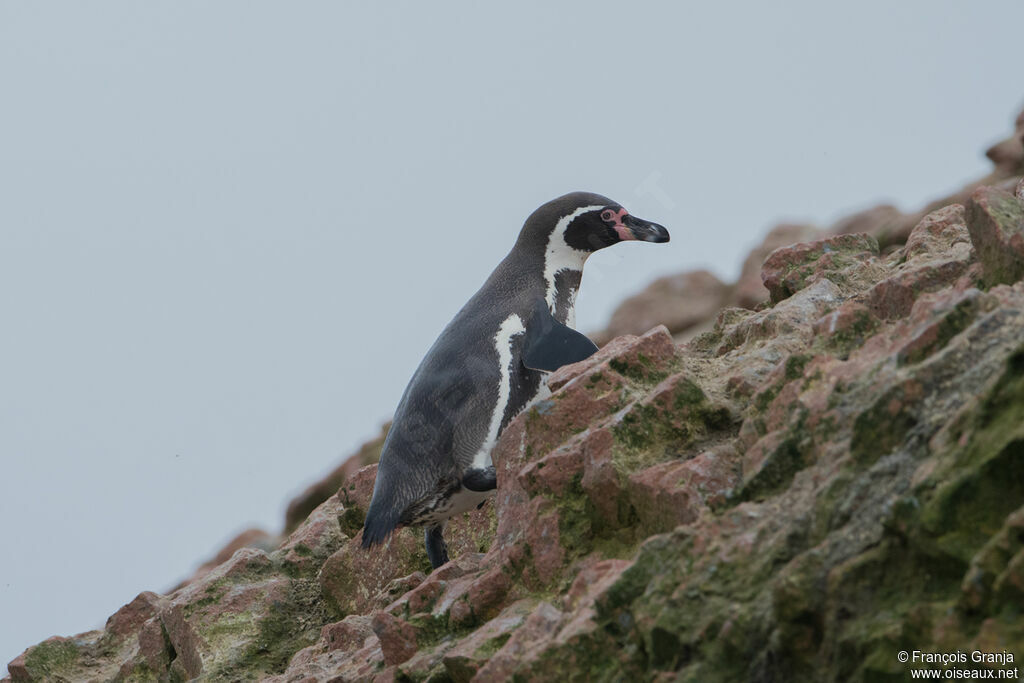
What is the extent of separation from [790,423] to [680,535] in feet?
1.74

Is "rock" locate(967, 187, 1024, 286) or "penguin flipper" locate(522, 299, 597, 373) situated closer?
"rock" locate(967, 187, 1024, 286)

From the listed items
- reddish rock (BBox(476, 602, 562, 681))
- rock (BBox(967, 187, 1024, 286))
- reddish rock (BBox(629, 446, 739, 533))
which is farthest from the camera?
rock (BBox(967, 187, 1024, 286))

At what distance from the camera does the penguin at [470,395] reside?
620cm

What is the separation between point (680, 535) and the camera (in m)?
3.52

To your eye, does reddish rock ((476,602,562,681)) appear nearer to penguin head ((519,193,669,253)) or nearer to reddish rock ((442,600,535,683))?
reddish rock ((442,600,535,683))

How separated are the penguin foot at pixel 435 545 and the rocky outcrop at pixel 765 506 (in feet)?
0.56

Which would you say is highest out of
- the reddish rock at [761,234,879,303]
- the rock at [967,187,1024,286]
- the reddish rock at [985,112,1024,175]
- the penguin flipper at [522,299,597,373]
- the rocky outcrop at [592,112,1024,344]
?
the penguin flipper at [522,299,597,373]

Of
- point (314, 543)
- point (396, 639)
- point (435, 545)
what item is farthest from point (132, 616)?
point (396, 639)

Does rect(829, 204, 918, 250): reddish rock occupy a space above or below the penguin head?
below

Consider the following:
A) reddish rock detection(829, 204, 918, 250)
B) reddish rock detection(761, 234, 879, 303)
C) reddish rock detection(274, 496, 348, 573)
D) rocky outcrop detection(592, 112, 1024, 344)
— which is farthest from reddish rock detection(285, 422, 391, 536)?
reddish rock detection(761, 234, 879, 303)

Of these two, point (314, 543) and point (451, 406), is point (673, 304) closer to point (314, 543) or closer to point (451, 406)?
point (314, 543)

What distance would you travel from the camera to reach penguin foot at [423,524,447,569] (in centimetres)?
650

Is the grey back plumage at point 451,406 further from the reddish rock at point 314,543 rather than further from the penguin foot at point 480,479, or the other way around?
the reddish rock at point 314,543

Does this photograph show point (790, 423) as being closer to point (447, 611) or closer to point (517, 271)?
point (447, 611)
